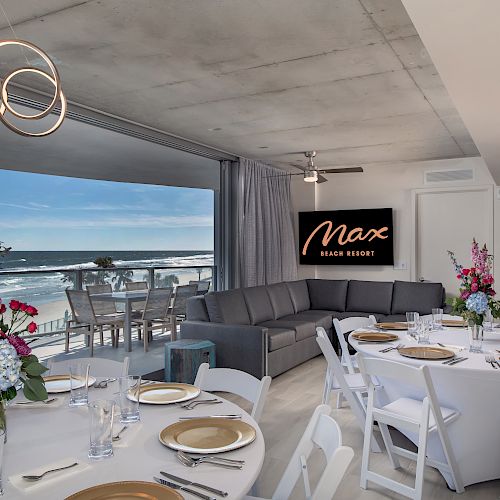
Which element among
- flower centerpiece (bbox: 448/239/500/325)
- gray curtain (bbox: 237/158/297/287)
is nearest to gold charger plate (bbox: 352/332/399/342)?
flower centerpiece (bbox: 448/239/500/325)

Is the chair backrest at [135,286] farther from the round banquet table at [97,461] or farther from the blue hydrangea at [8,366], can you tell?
the blue hydrangea at [8,366]

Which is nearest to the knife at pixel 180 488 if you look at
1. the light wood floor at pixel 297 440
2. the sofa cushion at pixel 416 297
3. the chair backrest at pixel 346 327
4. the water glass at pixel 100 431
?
the water glass at pixel 100 431

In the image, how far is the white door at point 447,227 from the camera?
718 centimetres

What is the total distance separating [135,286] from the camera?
25.9 feet

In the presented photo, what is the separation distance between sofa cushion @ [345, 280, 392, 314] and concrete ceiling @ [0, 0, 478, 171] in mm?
2359

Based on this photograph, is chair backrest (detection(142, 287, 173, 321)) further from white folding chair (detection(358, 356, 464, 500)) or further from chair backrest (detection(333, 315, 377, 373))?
white folding chair (detection(358, 356, 464, 500))

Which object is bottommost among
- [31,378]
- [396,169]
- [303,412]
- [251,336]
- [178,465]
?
[303,412]

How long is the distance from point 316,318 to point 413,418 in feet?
12.5

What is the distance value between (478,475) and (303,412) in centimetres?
159

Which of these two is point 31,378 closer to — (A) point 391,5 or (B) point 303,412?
(A) point 391,5

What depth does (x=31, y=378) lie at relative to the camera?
1.43 m

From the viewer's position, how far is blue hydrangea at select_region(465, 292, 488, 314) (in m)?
3.27

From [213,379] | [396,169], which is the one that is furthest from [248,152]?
[213,379]

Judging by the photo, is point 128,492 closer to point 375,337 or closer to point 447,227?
point 375,337
